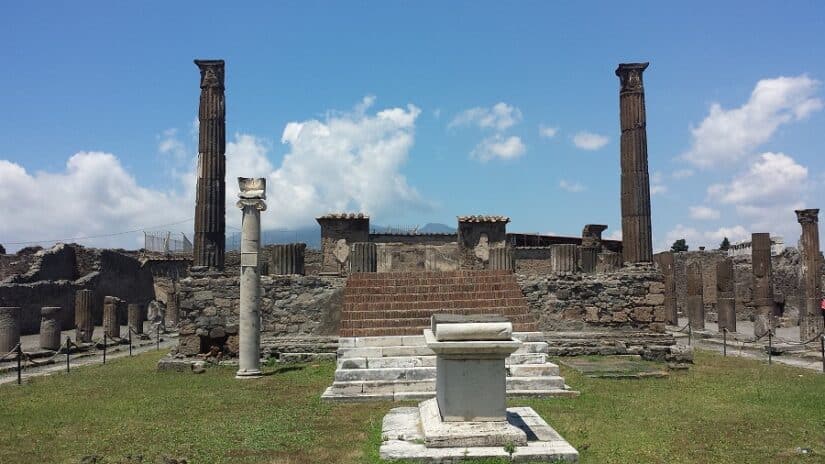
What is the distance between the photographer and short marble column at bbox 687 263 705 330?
76.8 feet

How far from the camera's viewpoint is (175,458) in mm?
6051

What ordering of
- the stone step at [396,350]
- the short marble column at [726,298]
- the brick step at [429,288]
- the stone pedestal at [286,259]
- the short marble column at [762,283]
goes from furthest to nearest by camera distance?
the short marble column at [726,298] < the short marble column at [762,283] < the stone pedestal at [286,259] < the brick step at [429,288] < the stone step at [396,350]

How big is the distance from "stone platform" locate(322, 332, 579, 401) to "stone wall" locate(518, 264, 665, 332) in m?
3.60

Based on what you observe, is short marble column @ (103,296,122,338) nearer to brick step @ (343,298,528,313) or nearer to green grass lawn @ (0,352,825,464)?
green grass lawn @ (0,352,825,464)

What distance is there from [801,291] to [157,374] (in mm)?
21014

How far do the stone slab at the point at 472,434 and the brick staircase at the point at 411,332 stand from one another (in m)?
3.54

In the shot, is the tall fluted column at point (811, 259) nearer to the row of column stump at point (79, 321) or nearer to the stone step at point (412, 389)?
the stone step at point (412, 389)

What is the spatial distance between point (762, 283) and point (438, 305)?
1545 cm

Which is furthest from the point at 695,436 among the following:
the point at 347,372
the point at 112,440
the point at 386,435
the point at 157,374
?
the point at 157,374

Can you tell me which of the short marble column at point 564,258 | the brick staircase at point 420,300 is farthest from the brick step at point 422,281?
the short marble column at point 564,258

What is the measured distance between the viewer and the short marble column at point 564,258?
15172mm

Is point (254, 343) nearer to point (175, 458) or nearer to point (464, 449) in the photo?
point (175, 458)

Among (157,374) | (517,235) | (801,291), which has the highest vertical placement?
(517,235)

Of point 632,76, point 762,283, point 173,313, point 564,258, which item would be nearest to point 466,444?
point 564,258
